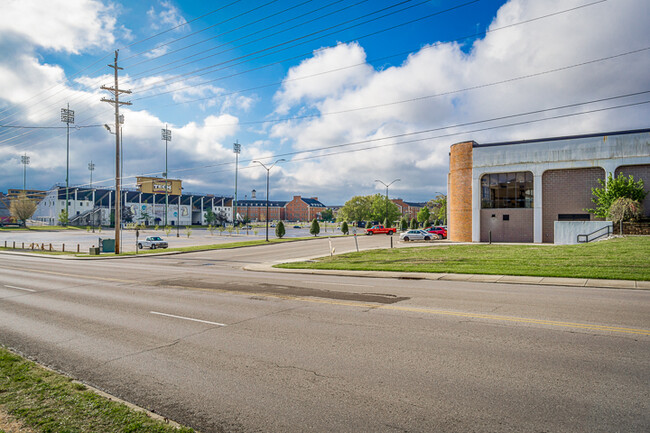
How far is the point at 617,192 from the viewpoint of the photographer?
3055 centimetres

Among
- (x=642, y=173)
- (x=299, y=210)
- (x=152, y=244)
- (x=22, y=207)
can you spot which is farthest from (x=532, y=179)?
(x=299, y=210)

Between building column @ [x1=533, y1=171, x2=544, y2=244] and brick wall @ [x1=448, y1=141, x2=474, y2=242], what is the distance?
606 centimetres

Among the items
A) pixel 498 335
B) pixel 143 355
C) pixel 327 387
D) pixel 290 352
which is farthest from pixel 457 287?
pixel 143 355

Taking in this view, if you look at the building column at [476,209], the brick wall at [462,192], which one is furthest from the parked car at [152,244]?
the building column at [476,209]

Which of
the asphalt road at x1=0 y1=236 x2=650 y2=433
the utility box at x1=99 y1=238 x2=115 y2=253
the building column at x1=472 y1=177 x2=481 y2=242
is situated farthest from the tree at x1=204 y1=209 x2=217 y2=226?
the asphalt road at x1=0 y1=236 x2=650 y2=433

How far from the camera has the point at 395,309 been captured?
31.4 feet

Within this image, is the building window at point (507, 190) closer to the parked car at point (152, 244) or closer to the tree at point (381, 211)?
the parked car at point (152, 244)

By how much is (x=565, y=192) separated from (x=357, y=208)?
68149 millimetres

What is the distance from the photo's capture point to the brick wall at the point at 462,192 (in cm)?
3947

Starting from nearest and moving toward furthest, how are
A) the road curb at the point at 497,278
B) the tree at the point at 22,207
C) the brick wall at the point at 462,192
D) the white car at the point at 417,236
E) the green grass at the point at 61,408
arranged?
1. the green grass at the point at 61,408
2. the road curb at the point at 497,278
3. the brick wall at the point at 462,192
4. the white car at the point at 417,236
5. the tree at the point at 22,207

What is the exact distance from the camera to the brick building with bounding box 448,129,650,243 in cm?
3231

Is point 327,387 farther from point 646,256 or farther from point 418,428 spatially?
point 646,256

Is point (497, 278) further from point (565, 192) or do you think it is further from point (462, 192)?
point (462, 192)

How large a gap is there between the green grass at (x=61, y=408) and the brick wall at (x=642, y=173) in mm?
40084
